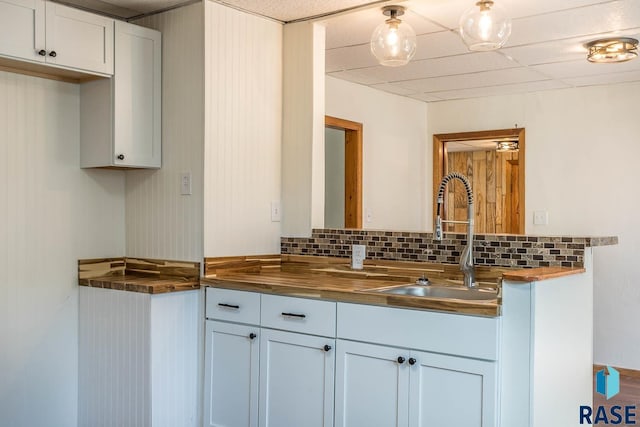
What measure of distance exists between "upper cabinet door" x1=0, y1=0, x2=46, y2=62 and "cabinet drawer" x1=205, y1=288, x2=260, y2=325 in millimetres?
1286

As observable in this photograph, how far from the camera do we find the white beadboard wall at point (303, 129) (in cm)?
347

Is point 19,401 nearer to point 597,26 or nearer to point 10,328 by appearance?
point 10,328

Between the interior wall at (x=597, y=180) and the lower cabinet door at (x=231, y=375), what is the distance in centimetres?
310

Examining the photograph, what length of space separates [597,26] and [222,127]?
2069 millimetres

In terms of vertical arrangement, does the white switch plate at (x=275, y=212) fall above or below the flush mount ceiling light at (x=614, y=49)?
below

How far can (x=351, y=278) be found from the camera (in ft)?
10.6

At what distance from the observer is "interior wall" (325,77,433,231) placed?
16.6ft

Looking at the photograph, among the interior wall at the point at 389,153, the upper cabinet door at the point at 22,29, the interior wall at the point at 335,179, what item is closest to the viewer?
the upper cabinet door at the point at 22,29

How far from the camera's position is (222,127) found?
3270mm

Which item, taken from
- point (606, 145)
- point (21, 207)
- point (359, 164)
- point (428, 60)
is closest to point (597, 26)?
point (428, 60)

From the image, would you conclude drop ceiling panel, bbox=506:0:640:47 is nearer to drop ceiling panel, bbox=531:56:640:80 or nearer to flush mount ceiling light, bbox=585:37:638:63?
flush mount ceiling light, bbox=585:37:638:63

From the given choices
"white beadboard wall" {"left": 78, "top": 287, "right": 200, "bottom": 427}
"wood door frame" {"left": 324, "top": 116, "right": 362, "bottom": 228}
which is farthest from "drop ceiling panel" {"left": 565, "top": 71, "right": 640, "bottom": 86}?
"white beadboard wall" {"left": 78, "top": 287, "right": 200, "bottom": 427}

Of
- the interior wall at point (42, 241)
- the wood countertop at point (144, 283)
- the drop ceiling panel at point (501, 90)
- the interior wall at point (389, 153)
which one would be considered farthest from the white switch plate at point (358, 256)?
the drop ceiling panel at point (501, 90)

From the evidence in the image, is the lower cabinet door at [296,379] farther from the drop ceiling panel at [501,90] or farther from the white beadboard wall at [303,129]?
the drop ceiling panel at [501,90]
